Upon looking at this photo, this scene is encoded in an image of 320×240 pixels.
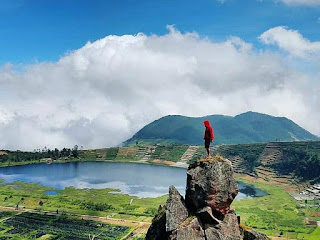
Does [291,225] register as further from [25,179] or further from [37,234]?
[25,179]

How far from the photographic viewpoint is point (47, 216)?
4683 inches

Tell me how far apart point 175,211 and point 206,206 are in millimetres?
2280

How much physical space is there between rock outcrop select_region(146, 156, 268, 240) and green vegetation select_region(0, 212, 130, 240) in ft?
253

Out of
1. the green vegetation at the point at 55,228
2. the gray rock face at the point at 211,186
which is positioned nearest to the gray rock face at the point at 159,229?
the gray rock face at the point at 211,186

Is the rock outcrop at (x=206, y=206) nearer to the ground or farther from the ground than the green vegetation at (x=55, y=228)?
farther from the ground

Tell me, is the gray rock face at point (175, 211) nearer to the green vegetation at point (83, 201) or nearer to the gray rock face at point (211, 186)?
the gray rock face at point (211, 186)

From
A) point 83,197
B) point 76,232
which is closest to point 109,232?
point 76,232

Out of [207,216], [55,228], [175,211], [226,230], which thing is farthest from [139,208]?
[207,216]

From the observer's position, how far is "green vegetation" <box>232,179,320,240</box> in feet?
352

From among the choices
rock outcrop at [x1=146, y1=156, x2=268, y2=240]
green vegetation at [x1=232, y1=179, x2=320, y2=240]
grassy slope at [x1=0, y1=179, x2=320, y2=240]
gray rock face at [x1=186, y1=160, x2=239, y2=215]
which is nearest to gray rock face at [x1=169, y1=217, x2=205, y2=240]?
rock outcrop at [x1=146, y1=156, x2=268, y2=240]

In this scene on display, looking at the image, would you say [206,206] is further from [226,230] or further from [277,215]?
[277,215]

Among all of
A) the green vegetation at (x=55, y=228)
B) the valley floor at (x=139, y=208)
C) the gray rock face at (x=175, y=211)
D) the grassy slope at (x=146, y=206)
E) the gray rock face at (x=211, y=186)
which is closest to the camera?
the gray rock face at (x=175, y=211)

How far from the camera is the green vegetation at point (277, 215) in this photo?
107375 mm

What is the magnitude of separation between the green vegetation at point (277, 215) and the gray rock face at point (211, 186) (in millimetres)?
88552
